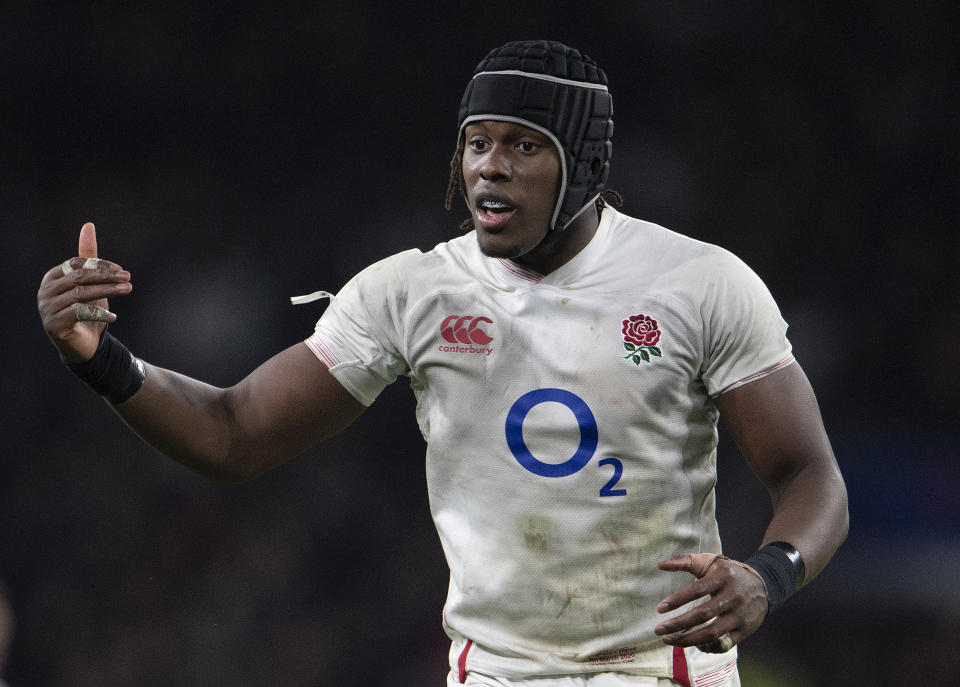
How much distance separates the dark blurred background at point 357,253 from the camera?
17.5 ft

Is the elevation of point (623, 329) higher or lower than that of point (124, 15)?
lower

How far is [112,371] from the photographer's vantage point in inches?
107

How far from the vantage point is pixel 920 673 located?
5.20 m

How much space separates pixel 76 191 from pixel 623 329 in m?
3.94

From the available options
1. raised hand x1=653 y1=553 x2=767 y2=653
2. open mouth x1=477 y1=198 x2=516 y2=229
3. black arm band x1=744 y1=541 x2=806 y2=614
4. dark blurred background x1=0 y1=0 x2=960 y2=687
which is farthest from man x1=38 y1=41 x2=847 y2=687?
dark blurred background x1=0 y1=0 x2=960 y2=687

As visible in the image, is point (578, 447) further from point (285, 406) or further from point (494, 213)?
point (285, 406)

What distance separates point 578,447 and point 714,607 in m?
0.57

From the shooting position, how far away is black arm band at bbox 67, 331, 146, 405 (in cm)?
266

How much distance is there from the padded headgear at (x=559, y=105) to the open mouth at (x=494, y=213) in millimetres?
117

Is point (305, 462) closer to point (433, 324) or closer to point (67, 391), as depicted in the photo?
point (67, 391)

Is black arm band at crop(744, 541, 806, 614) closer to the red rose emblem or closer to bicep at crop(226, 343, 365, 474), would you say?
the red rose emblem

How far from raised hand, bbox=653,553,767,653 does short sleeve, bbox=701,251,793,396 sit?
525 mm

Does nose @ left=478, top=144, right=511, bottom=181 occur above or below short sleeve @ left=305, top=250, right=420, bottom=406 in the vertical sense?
above

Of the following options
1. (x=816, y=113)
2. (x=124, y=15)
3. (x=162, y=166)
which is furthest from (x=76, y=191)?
(x=816, y=113)
